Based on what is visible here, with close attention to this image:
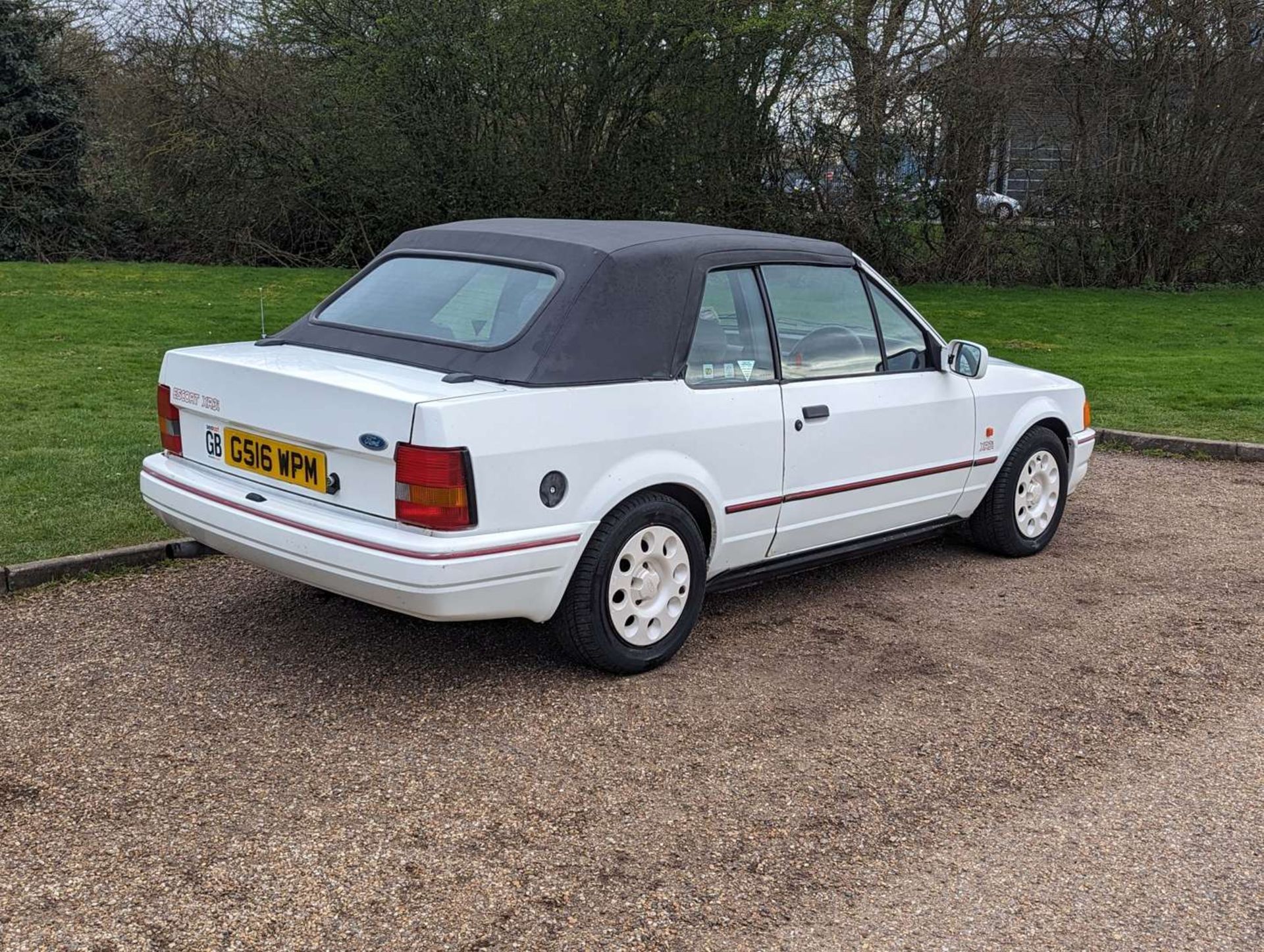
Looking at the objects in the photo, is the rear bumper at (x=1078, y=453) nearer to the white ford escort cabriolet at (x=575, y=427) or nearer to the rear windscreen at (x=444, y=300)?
the white ford escort cabriolet at (x=575, y=427)

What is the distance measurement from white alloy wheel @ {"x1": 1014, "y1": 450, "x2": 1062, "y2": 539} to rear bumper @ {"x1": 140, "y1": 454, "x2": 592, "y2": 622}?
10.1ft

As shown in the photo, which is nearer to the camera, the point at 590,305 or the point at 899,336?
the point at 590,305

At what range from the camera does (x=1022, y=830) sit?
12.9 ft

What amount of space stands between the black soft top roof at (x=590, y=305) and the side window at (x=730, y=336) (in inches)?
2.4

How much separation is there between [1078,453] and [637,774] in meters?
4.00

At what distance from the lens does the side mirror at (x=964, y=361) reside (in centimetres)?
626

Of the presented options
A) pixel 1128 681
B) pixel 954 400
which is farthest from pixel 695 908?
pixel 954 400

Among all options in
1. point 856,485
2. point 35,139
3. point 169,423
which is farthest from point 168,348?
point 35,139

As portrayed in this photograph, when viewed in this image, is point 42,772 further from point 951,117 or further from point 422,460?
point 951,117

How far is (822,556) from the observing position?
19.2ft

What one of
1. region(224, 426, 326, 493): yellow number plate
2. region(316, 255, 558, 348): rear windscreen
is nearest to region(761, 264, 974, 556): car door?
region(316, 255, 558, 348): rear windscreen

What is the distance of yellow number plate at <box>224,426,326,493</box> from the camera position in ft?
15.4

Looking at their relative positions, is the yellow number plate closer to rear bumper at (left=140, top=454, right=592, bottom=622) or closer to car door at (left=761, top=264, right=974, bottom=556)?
rear bumper at (left=140, top=454, right=592, bottom=622)

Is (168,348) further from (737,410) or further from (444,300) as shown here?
(737,410)
